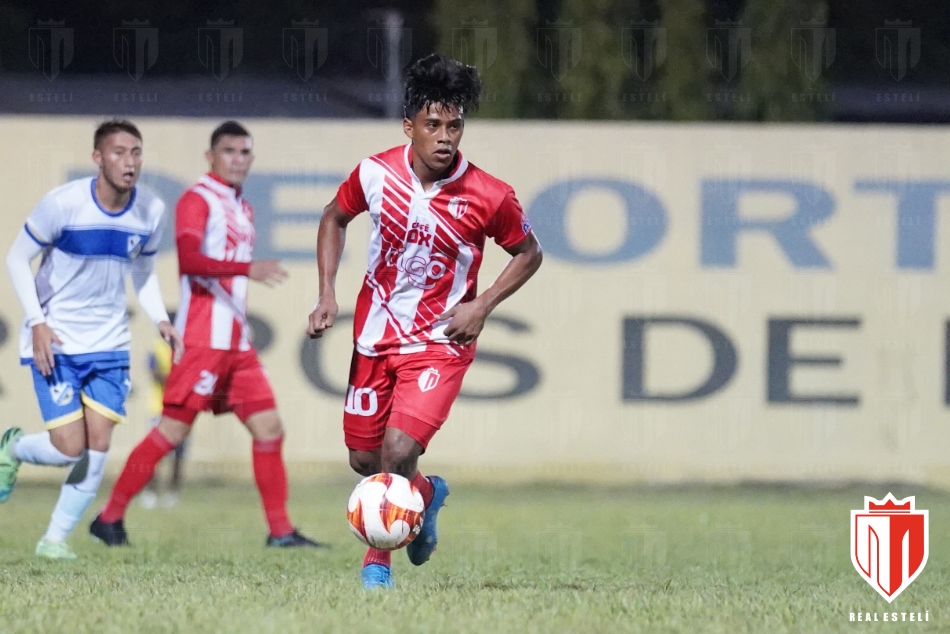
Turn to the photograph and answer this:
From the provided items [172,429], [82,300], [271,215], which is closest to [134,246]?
[82,300]

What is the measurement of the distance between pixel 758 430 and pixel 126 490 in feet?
20.1

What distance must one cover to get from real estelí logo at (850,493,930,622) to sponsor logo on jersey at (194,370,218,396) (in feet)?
14.4

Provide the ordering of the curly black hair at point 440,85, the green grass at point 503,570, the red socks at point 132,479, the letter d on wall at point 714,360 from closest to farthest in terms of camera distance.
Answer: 1. the green grass at point 503,570
2. the curly black hair at point 440,85
3. the red socks at point 132,479
4. the letter d on wall at point 714,360

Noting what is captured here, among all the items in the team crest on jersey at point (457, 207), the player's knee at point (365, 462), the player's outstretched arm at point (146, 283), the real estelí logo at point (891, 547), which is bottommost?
the real estelí logo at point (891, 547)

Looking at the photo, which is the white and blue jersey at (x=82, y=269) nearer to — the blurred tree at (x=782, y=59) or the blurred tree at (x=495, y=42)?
the blurred tree at (x=495, y=42)

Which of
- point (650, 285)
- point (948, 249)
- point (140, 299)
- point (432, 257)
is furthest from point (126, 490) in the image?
point (948, 249)

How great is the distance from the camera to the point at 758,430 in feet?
39.1

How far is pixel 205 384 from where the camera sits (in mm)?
8117

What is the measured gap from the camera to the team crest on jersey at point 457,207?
574cm

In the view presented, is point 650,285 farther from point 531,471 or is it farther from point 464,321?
point 464,321

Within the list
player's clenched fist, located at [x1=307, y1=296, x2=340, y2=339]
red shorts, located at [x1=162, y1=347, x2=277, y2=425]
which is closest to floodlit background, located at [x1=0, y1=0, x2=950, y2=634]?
red shorts, located at [x1=162, y1=347, x2=277, y2=425]

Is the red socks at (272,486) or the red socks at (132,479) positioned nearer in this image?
the red socks at (132,479)

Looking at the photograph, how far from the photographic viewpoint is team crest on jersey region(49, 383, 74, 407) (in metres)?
7.27

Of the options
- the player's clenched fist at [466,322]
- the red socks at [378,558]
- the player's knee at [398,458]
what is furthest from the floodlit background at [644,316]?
the player's clenched fist at [466,322]
